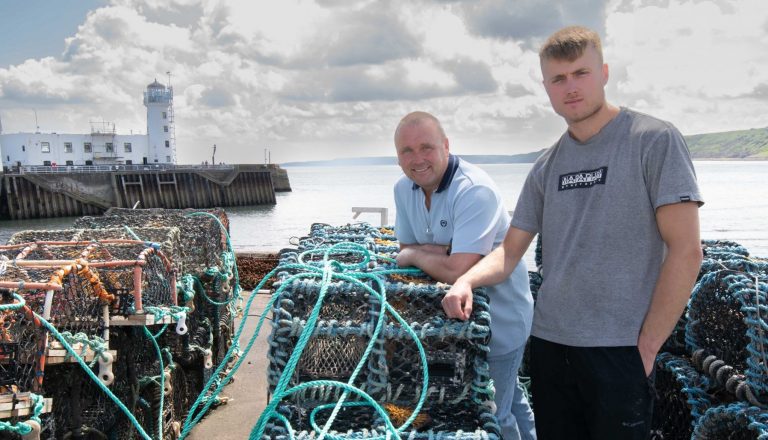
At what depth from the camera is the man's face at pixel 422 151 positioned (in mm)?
2244

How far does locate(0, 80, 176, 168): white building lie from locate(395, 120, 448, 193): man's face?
4902 cm

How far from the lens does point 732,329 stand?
→ 91.9 inches

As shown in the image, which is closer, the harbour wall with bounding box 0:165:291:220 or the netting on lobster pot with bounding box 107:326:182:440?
the netting on lobster pot with bounding box 107:326:182:440

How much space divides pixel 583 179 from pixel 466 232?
458mm

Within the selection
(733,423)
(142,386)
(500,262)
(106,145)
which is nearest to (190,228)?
(142,386)

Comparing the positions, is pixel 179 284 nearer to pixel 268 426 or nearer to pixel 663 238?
pixel 268 426

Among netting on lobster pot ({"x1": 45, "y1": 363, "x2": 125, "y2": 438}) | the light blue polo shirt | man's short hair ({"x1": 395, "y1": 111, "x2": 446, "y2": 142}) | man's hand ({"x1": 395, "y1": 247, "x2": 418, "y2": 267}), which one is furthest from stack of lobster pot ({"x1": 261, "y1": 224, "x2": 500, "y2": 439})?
netting on lobster pot ({"x1": 45, "y1": 363, "x2": 125, "y2": 438})

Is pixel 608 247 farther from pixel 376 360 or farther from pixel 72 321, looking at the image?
pixel 72 321

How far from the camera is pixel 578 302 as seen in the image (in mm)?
1941

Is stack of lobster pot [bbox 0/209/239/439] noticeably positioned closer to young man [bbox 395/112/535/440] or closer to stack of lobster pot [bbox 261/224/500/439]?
stack of lobster pot [bbox 261/224/500/439]

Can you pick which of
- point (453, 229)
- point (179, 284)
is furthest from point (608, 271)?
point (179, 284)

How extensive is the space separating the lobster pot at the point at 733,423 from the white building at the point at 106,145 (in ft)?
163

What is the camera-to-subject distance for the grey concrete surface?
3.97m

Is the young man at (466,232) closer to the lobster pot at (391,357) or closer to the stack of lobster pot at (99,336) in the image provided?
the lobster pot at (391,357)
